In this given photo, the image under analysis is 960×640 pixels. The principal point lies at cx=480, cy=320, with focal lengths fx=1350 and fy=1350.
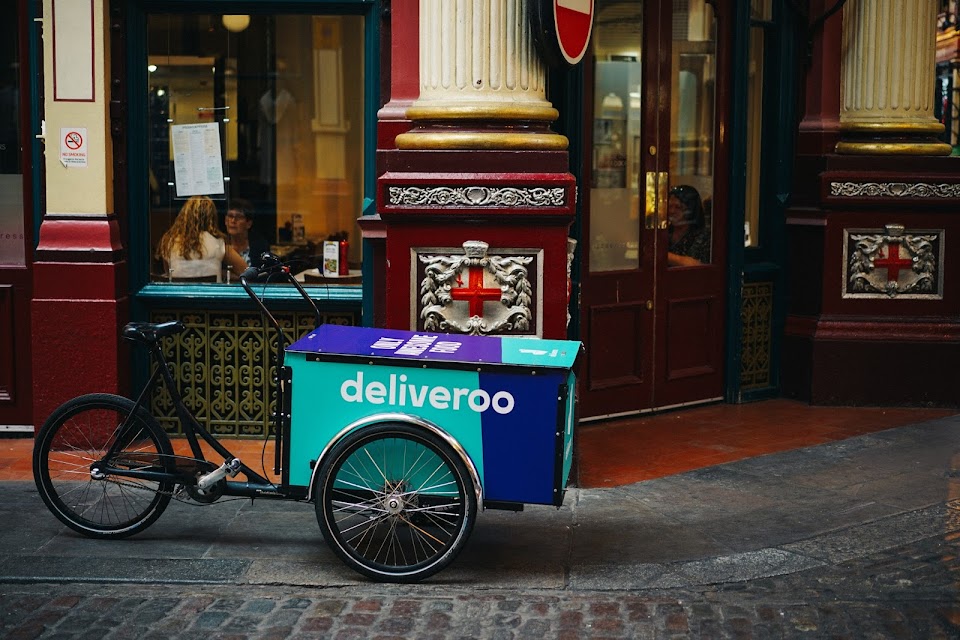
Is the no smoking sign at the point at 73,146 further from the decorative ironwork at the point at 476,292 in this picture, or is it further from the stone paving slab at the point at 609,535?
the decorative ironwork at the point at 476,292

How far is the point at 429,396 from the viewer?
19.8ft

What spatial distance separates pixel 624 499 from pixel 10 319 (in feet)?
13.7

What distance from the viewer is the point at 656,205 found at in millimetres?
9453

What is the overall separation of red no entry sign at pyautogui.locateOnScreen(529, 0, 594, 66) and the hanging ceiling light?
7.62 feet

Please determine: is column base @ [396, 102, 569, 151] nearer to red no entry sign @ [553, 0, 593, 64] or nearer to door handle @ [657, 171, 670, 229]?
red no entry sign @ [553, 0, 593, 64]

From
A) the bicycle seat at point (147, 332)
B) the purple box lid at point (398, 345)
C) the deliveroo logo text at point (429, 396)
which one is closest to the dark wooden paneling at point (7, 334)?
the bicycle seat at point (147, 332)

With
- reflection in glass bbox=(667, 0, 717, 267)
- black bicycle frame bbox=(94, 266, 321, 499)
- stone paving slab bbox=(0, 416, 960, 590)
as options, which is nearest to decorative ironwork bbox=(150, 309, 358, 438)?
stone paving slab bbox=(0, 416, 960, 590)

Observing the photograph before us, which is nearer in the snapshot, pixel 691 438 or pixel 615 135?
pixel 691 438

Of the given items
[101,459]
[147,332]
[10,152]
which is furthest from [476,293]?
[10,152]

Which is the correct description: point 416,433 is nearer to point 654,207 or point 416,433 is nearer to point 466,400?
point 466,400

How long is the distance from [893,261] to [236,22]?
4960mm

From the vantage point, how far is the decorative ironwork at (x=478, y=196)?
726 centimetres

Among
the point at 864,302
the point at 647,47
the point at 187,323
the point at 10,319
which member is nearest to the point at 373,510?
the point at 187,323

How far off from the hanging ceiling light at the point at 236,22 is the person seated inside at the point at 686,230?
3.20m
